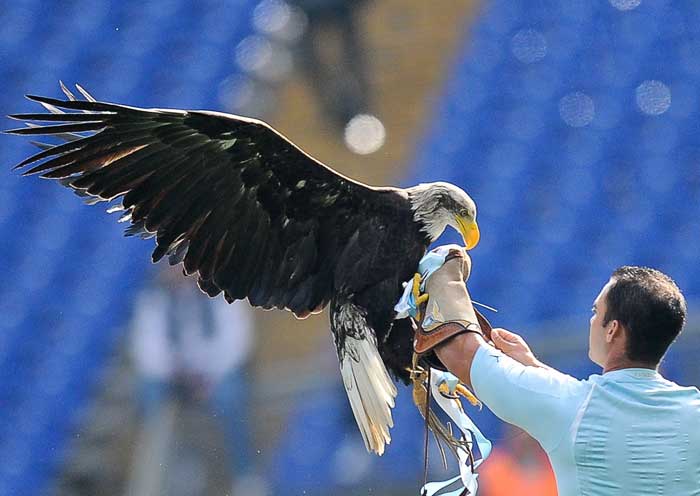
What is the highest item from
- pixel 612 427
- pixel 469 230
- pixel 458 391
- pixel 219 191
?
pixel 219 191

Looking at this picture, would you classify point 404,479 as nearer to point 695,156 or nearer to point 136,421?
point 136,421

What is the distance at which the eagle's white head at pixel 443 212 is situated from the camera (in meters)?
2.93

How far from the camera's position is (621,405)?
5.84ft

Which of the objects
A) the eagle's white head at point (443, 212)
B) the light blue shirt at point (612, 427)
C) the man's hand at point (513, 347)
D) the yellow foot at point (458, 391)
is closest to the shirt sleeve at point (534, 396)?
the light blue shirt at point (612, 427)

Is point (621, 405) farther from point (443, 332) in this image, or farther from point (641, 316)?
point (443, 332)

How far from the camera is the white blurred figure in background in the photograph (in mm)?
5387

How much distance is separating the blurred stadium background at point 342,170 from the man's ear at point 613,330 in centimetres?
297

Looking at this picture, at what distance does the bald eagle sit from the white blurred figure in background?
8.03 ft

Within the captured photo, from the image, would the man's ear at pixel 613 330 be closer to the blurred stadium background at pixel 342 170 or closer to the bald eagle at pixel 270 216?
the bald eagle at pixel 270 216

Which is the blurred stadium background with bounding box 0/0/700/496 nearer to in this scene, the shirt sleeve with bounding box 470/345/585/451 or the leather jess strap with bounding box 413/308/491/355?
the leather jess strap with bounding box 413/308/491/355

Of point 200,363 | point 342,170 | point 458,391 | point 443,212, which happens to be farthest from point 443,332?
point 342,170

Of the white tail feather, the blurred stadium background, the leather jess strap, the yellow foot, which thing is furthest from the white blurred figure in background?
the leather jess strap

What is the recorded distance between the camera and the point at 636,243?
615 centimetres

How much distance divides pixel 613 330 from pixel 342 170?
5.55 metres
